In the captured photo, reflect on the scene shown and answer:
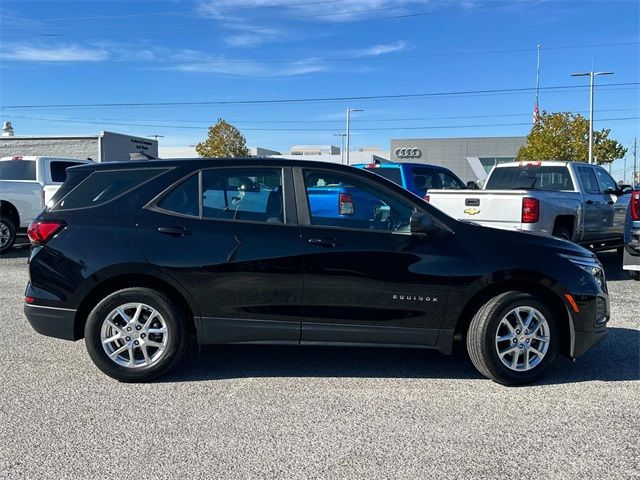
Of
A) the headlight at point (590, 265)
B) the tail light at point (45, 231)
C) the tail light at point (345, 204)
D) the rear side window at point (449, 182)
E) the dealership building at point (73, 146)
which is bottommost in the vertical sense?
the headlight at point (590, 265)

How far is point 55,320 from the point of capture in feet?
14.8

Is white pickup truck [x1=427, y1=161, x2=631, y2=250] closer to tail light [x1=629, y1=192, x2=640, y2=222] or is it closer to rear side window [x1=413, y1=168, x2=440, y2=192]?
tail light [x1=629, y1=192, x2=640, y2=222]

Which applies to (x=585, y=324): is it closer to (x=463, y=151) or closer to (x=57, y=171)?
(x=57, y=171)

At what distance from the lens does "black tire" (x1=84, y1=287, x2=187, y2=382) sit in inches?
175

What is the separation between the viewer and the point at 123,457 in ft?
10.9

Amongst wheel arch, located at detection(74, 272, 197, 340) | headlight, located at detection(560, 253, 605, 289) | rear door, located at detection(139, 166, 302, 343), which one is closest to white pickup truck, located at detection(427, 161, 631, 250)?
headlight, located at detection(560, 253, 605, 289)

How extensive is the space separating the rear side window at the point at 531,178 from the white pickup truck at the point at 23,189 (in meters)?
8.65

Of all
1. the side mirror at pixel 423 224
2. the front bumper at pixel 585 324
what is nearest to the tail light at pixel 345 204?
the side mirror at pixel 423 224

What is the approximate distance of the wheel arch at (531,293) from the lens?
454 cm

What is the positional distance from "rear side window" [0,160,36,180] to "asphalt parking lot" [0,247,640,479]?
326 inches

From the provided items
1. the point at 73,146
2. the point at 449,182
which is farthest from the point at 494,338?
the point at 73,146

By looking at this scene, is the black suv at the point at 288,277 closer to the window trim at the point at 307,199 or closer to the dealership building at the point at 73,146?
the window trim at the point at 307,199

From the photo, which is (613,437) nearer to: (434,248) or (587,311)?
(587,311)

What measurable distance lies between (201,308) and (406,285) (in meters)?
1.60
